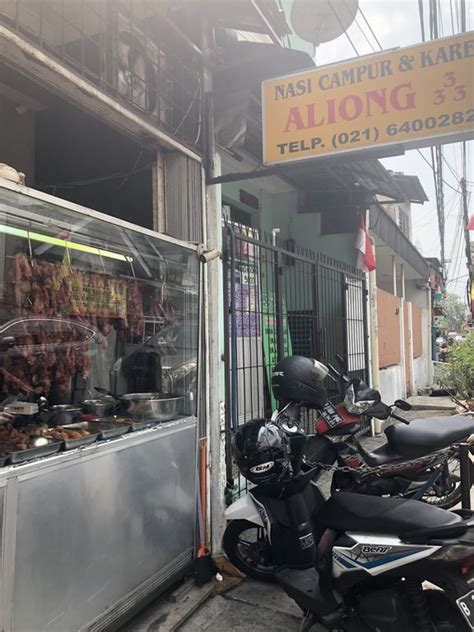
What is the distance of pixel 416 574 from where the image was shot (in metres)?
2.02

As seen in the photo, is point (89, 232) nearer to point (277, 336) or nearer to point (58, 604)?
point (58, 604)

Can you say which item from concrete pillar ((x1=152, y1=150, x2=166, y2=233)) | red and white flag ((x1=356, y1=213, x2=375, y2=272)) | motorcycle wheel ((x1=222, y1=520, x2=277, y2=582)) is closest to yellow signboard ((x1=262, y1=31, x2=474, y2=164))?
concrete pillar ((x1=152, y1=150, x2=166, y2=233))

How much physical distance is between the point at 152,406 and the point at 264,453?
0.97 metres

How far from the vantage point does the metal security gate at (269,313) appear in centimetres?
410

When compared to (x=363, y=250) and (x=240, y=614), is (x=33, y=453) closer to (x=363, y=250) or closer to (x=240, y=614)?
(x=240, y=614)

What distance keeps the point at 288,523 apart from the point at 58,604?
1319 millimetres

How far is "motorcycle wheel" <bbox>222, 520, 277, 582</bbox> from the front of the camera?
3.22 meters

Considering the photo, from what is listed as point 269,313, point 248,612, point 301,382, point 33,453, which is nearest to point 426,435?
point 301,382

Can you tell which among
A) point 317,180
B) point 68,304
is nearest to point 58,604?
point 68,304

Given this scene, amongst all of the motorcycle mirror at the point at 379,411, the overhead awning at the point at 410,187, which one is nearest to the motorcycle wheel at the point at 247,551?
the motorcycle mirror at the point at 379,411

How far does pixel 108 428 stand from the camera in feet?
9.61

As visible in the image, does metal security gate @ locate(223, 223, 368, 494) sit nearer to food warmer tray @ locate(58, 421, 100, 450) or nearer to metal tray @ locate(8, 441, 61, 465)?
food warmer tray @ locate(58, 421, 100, 450)

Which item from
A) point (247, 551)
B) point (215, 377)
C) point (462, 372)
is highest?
point (215, 377)

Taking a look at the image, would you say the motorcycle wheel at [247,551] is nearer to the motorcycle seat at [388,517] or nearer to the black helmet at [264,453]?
the black helmet at [264,453]
